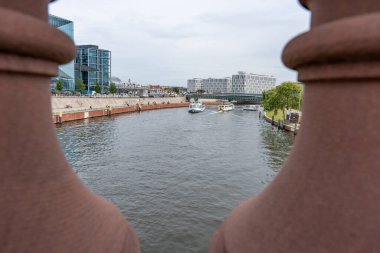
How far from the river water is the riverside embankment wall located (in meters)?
10.1

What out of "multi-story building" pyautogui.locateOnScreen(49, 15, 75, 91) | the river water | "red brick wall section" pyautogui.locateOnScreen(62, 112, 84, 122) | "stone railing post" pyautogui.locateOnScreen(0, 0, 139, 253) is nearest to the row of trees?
the river water

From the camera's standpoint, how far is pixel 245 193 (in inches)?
707

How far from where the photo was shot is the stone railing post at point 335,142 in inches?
118

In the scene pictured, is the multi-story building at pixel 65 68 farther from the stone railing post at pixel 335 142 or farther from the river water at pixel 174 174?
the stone railing post at pixel 335 142

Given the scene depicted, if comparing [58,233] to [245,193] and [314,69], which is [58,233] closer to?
[314,69]

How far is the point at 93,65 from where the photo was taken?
126500 millimetres

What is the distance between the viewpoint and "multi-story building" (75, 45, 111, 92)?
401 ft

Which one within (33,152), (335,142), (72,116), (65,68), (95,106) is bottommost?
(72,116)

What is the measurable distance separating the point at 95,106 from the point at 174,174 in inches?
1990

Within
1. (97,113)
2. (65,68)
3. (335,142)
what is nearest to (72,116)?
(97,113)

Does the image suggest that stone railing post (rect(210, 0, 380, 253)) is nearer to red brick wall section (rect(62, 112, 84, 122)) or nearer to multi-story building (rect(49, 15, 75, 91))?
red brick wall section (rect(62, 112, 84, 122))

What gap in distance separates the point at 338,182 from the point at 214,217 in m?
11.9

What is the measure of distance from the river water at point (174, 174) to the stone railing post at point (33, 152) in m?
8.58

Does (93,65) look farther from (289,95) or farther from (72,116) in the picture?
(289,95)
